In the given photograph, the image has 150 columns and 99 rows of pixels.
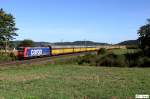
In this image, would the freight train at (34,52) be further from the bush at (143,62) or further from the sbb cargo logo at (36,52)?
the bush at (143,62)

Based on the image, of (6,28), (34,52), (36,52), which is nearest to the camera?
(34,52)

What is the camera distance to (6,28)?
102m

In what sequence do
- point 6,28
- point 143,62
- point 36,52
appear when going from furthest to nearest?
1. point 6,28
2. point 36,52
3. point 143,62

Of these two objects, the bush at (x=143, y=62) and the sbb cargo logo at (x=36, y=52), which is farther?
the sbb cargo logo at (x=36, y=52)

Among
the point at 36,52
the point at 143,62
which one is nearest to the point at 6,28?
the point at 36,52

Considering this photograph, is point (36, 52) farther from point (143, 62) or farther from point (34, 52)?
point (143, 62)

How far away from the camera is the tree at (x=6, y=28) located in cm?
10075

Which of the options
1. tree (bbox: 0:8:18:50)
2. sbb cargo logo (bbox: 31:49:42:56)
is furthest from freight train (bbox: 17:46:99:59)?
tree (bbox: 0:8:18:50)

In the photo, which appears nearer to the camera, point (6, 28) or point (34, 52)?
point (34, 52)

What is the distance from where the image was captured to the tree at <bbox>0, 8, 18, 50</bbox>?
100750 mm

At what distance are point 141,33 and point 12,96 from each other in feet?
306

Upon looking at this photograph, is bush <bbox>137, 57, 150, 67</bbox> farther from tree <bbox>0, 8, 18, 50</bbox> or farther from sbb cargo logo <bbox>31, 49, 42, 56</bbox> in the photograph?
tree <bbox>0, 8, 18, 50</bbox>

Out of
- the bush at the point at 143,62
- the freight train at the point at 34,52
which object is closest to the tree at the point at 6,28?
the freight train at the point at 34,52

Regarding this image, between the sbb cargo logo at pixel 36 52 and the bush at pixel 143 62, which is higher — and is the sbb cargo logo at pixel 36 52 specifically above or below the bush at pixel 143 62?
above
